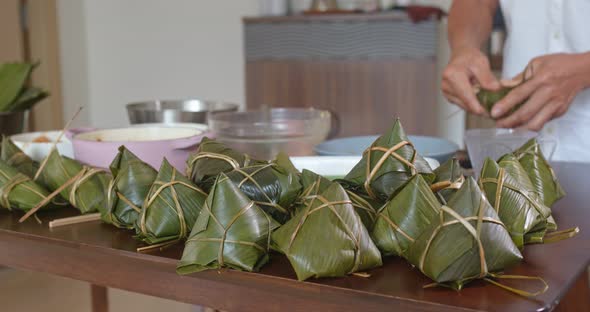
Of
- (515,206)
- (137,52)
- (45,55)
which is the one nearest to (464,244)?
(515,206)

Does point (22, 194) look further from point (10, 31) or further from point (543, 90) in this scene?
point (10, 31)

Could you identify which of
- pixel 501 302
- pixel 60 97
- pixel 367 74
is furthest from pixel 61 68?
pixel 501 302

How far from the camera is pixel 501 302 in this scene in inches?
21.9

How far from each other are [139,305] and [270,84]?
247cm

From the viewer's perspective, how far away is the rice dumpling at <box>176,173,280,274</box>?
2.16 feet

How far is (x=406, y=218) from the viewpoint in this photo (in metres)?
0.67

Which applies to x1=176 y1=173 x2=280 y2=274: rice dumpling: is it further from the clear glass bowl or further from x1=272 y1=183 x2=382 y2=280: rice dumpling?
the clear glass bowl

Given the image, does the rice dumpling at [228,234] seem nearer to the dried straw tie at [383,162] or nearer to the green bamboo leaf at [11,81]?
the dried straw tie at [383,162]

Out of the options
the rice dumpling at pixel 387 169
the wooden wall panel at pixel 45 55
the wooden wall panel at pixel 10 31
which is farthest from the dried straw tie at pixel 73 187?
the wooden wall panel at pixel 45 55

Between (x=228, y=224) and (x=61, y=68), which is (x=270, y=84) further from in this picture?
(x=228, y=224)

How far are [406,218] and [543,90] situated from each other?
2.86 feet

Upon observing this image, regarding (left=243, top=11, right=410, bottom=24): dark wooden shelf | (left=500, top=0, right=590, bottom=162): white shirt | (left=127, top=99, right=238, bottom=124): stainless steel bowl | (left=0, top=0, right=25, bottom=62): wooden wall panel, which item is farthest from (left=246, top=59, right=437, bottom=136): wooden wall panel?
(left=127, top=99, right=238, bottom=124): stainless steel bowl

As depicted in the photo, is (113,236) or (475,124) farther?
(475,124)

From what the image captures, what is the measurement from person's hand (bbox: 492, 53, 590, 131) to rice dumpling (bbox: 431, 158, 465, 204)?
0.65 metres
